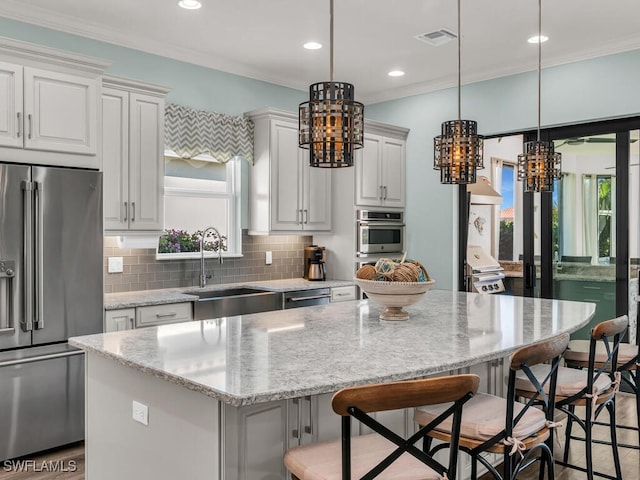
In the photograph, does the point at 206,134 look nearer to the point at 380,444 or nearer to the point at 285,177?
the point at 285,177

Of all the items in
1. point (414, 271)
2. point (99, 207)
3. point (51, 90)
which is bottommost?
point (414, 271)

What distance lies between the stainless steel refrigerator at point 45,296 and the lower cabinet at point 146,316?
14 centimetres

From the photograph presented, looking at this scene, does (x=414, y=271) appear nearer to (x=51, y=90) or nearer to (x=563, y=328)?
(x=563, y=328)

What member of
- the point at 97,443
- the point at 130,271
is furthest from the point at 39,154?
the point at 97,443

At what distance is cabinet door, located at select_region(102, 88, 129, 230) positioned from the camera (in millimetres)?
3900

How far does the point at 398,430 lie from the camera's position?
91.2 inches

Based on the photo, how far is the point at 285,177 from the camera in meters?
5.15

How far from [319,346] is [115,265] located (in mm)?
2611

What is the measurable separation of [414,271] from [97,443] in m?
1.61

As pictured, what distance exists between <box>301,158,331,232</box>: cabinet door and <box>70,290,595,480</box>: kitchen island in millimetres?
2648

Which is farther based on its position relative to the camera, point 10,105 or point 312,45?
point 312,45

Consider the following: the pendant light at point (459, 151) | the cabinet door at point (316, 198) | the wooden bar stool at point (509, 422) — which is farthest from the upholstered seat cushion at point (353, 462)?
the cabinet door at point (316, 198)

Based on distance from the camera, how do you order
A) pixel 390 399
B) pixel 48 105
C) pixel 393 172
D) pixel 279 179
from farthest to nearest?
pixel 393 172 → pixel 279 179 → pixel 48 105 → pixel 390 399

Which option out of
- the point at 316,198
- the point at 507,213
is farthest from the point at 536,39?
the point at 316,198
